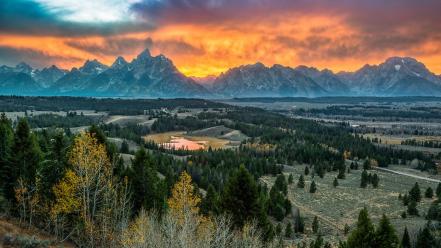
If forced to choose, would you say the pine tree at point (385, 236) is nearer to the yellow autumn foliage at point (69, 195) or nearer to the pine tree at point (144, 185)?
the yellow autumn foliage at point (69, 195)

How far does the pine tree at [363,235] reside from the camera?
3634 centimetres

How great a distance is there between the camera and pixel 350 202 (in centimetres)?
11256

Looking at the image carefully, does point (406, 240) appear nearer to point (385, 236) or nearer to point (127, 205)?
point (385, 236)

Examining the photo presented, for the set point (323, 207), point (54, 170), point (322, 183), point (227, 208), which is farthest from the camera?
point (322, 183)

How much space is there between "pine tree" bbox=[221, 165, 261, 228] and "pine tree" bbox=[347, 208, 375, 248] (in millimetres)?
10159

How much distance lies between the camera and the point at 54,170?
1966 inches

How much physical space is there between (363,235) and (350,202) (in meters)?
80.2


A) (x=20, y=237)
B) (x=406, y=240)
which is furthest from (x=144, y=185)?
(x=406, y=240)

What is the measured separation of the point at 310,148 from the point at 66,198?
550 feet

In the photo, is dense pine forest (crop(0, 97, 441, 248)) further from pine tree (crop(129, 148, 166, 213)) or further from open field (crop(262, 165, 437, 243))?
open field (crop(262, 165, 437, 243))

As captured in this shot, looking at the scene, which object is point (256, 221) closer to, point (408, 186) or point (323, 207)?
point (323, 207)

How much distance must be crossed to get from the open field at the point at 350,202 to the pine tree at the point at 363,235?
149 ft

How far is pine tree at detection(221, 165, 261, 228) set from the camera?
43.1 m

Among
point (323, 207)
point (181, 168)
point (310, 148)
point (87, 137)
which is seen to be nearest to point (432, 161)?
point (310, 148)
